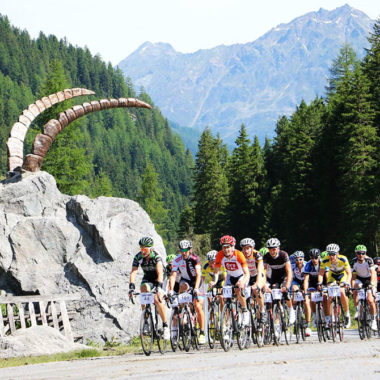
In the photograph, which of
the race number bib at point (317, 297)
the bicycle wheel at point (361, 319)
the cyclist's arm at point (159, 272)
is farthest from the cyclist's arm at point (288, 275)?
the cyclist's arm at point (159, 272)

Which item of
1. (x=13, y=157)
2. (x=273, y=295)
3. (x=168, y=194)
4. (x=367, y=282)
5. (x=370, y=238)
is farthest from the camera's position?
(x=168, y=194)

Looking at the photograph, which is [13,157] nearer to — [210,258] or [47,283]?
[47,283]

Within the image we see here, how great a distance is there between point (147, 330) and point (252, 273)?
2564 millimetres

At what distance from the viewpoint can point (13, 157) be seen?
801 inches

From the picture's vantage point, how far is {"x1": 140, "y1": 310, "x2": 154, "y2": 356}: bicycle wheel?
12.3 metres

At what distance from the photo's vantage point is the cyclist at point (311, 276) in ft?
49.9

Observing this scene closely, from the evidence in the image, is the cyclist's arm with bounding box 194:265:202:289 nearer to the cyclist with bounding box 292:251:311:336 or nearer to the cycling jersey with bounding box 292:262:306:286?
the cyclist with bounding box 292:251:311:336

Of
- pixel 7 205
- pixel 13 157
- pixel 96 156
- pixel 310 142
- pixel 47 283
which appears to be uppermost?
pixel 96 156

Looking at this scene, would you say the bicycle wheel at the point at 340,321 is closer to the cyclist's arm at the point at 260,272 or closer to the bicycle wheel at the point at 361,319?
the bicycle wheel at the point at 361,319

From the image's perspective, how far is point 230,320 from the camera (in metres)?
12.4

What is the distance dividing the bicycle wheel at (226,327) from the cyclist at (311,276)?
10.7 ft

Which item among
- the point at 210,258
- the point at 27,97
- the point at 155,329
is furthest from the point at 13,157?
the point at 27,97

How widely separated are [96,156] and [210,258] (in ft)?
529

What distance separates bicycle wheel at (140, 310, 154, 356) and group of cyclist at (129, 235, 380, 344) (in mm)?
254
